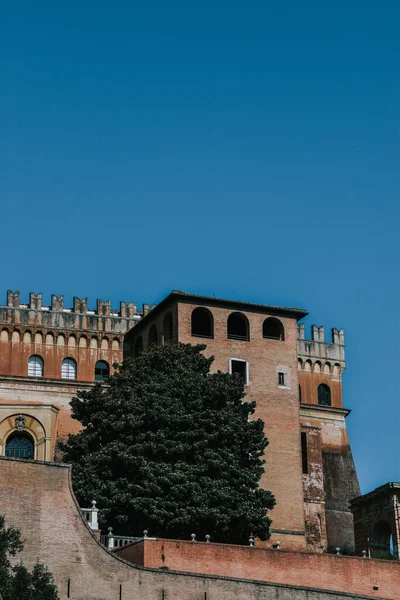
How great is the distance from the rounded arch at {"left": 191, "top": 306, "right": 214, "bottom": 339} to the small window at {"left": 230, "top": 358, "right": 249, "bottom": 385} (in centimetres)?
166

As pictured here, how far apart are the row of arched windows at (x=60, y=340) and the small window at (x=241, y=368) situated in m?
9.35

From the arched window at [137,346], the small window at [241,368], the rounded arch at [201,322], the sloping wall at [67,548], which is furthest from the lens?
the arched window at [137,346]

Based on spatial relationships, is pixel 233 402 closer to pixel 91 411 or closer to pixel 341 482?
pixel 91 411

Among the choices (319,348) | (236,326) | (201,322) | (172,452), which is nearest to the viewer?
(172,452)

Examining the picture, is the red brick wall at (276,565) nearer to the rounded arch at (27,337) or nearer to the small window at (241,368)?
the small window at (241,368)

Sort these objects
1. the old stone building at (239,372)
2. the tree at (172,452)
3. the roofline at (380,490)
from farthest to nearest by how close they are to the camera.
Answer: the old stone building at (239,372) < the roofline at (380,490) < the tree at (172,452)

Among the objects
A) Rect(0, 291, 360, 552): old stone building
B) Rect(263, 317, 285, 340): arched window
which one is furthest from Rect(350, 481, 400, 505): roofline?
Rect(263, 317, 285, 340): arched window

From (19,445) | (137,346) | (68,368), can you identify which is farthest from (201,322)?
(19,445)

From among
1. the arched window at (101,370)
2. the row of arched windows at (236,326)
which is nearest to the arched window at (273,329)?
the row of arched windows at (236,326)

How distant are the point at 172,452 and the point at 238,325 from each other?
43.2ft

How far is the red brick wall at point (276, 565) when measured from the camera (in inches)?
1452

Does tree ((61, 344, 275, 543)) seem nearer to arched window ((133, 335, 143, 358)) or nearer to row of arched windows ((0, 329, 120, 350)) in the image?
arched window ((133, 335, 143, 358))

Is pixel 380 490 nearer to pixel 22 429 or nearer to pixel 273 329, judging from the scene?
pixel 273 329

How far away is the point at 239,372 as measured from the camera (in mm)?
52688
